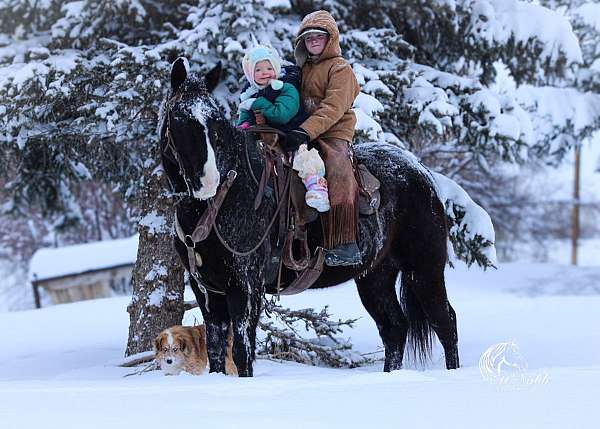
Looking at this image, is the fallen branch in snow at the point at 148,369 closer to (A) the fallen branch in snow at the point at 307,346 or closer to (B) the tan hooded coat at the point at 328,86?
(A) the fallen branch in snow at the point at 307,346

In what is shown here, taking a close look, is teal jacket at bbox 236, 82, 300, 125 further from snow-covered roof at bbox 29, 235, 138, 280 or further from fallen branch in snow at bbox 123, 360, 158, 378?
snow-covered roof at bbox 29, 235, 138, 280

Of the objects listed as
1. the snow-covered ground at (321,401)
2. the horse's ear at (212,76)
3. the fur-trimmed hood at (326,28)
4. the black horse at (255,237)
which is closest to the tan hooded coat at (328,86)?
the fur-trimmed hood at (326,28)

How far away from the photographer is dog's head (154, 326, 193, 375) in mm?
5969

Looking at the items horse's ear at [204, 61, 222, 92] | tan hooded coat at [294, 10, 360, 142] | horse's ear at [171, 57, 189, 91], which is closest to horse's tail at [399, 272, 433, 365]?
tan hooded coat at [294, 10, 360, 142]

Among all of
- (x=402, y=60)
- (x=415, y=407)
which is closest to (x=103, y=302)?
(x=402, y=60)

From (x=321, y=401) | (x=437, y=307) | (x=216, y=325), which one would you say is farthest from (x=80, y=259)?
(x=321, y=401)

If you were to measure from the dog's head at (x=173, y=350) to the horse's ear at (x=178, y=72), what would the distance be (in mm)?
2370

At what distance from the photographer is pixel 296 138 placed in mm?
4953

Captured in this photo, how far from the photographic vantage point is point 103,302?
12.5 m

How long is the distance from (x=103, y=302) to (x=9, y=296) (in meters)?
17.8

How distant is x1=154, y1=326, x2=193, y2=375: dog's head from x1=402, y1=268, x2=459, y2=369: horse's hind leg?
Answer: 195 cm

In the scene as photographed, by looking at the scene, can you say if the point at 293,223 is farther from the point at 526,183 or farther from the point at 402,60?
the point at 526,183

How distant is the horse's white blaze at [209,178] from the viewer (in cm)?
442

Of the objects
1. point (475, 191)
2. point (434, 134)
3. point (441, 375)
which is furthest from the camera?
point (475, 191)
